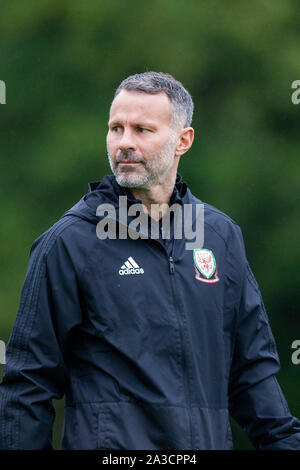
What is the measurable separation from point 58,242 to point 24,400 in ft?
1.58

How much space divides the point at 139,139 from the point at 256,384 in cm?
89

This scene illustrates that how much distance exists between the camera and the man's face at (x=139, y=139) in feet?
11.1

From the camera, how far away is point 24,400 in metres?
3.13

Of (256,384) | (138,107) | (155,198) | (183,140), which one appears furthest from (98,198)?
(256,384)

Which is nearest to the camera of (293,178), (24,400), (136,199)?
(24,400)

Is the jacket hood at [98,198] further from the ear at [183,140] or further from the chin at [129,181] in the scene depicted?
the ear at [183,140]

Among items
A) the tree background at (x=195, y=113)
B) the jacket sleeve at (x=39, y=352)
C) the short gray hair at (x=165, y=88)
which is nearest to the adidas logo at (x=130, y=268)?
the jacket sleeve at (x=39, y=352)

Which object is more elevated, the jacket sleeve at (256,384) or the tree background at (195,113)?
the tree background at (195,113)

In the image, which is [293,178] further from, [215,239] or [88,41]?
[215,239]

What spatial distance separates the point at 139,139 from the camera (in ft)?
11.1

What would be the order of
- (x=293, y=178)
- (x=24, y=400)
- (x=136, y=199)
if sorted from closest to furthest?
(x=24, y=400) < (x=136, y=199) < (x=293, y=178)

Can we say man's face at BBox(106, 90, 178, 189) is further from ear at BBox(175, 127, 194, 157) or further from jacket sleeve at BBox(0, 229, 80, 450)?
jacket sleeve at BBox(0, 229, 80, 450)

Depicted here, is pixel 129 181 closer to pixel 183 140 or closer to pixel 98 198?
pixel 98 198

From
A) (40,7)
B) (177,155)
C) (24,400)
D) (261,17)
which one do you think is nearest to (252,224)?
(261,17)
